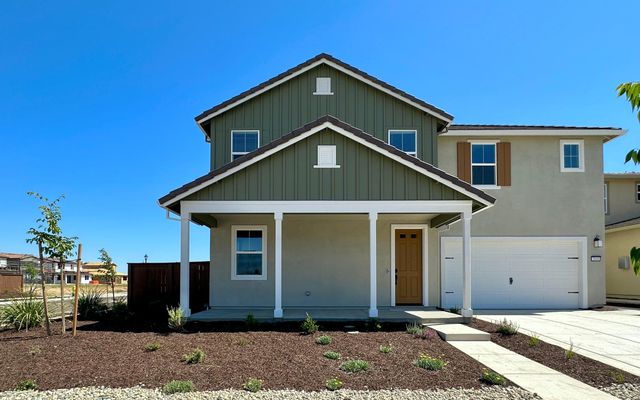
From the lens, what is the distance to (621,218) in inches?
720

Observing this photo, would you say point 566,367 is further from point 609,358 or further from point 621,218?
point 621,218

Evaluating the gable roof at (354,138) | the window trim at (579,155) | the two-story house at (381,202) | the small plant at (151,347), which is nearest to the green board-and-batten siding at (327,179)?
the two-story house at (381,202)

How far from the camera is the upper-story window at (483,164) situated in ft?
48.1

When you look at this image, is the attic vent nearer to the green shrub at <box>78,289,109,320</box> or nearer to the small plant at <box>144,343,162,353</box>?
the green shrub at <box>78,289,109,320</box>

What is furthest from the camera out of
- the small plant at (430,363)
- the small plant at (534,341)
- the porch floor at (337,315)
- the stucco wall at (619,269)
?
the stucco wall at (619,269)

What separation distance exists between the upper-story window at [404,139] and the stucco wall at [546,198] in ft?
4.47

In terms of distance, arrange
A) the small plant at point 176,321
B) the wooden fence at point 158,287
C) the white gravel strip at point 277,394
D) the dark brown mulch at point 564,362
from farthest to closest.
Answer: the wooden fence at point 158,287 → the small plant at point 176,321 → the dark brown mulch at point 564,362 → the white gravel strip at point 277,394

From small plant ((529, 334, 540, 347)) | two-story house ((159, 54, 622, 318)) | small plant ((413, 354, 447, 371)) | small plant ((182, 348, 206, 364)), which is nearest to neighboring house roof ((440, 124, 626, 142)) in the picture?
two-story house ((159, 54, 622, 318))

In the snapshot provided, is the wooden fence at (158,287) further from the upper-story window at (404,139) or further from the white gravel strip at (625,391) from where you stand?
the white gravel strip at (625,391)

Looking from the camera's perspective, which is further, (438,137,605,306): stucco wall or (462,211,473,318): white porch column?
(438,137,605,306): stucco wall

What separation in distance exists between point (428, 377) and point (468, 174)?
9.20 metres

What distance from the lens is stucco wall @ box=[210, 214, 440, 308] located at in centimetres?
1328

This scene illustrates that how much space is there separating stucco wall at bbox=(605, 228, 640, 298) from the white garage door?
355 centimetres

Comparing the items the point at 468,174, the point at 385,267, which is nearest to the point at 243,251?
the point at 385,267
